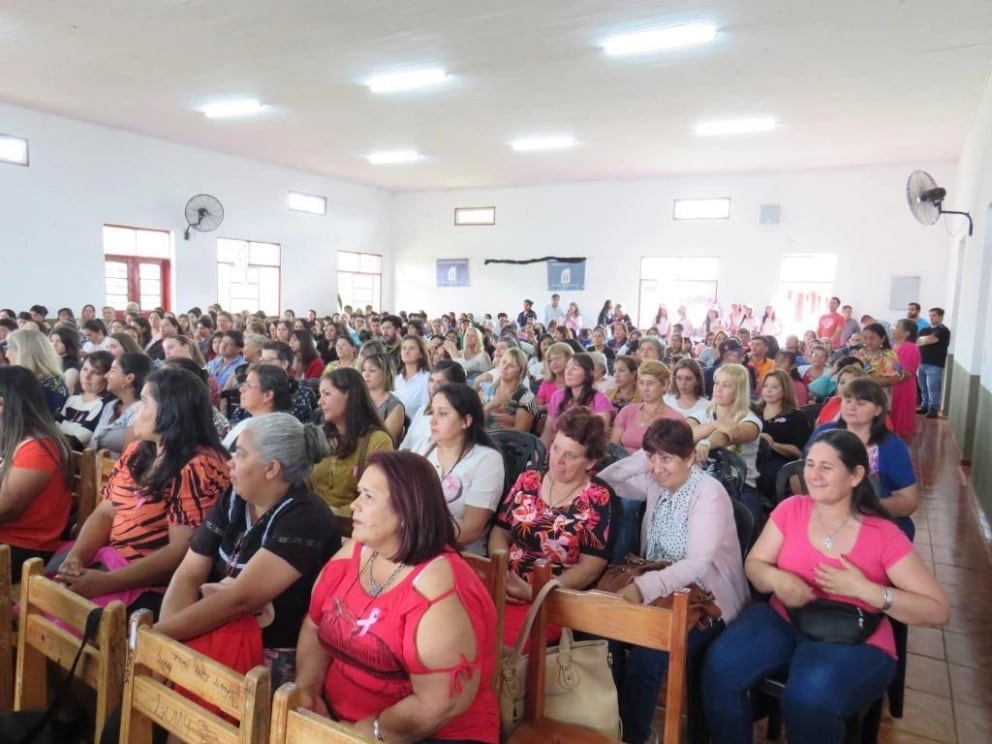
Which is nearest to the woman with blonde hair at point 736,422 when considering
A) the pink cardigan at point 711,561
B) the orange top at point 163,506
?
the pink cardigan at point 711,561

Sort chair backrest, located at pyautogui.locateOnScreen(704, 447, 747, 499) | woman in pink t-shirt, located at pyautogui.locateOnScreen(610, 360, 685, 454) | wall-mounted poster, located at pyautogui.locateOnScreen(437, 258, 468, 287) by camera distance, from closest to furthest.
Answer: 1. chair backrest, located at pyautogui.locateOnScreen(704, 447, 747, 499)
2. woman in pink t-shirt, located at pyautogui.locateOnScreen(610, 360, 685, 454)
3. wall-mounted poster, located at pyautogui.locateOnScreen(437, 258, 468, 287)

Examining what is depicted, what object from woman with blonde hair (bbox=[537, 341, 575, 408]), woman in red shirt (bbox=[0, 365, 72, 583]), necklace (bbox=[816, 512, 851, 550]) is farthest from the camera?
woman with blonde hair (bbox=[537, 341, 575, 408])

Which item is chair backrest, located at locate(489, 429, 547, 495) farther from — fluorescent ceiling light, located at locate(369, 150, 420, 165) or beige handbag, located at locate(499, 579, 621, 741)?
fluorescent ceiling light, located at locate(369, 150, 420, 165)

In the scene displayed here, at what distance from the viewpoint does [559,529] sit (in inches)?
89.2

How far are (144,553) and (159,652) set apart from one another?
0.92 m

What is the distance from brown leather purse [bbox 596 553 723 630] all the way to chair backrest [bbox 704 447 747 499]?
0.82 metres

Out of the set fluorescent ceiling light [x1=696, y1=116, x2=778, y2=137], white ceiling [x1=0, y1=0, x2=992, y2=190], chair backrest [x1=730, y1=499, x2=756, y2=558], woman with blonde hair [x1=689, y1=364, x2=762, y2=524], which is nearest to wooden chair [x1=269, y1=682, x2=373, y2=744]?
chair backrest [x1=730, y1=499, x2=756, y2=558]

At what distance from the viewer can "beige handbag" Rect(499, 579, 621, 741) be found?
169 centimetres

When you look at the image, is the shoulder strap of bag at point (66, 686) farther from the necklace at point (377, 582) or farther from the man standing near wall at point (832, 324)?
the man standing near wall at point (832, 324)

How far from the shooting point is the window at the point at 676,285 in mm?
12875

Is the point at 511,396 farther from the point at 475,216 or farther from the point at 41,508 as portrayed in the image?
the point at 475,216

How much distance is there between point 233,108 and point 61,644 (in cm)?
868

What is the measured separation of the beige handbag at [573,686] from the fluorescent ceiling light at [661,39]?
5435 millimetres

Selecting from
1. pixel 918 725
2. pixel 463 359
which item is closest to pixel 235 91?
pixel 463 359
